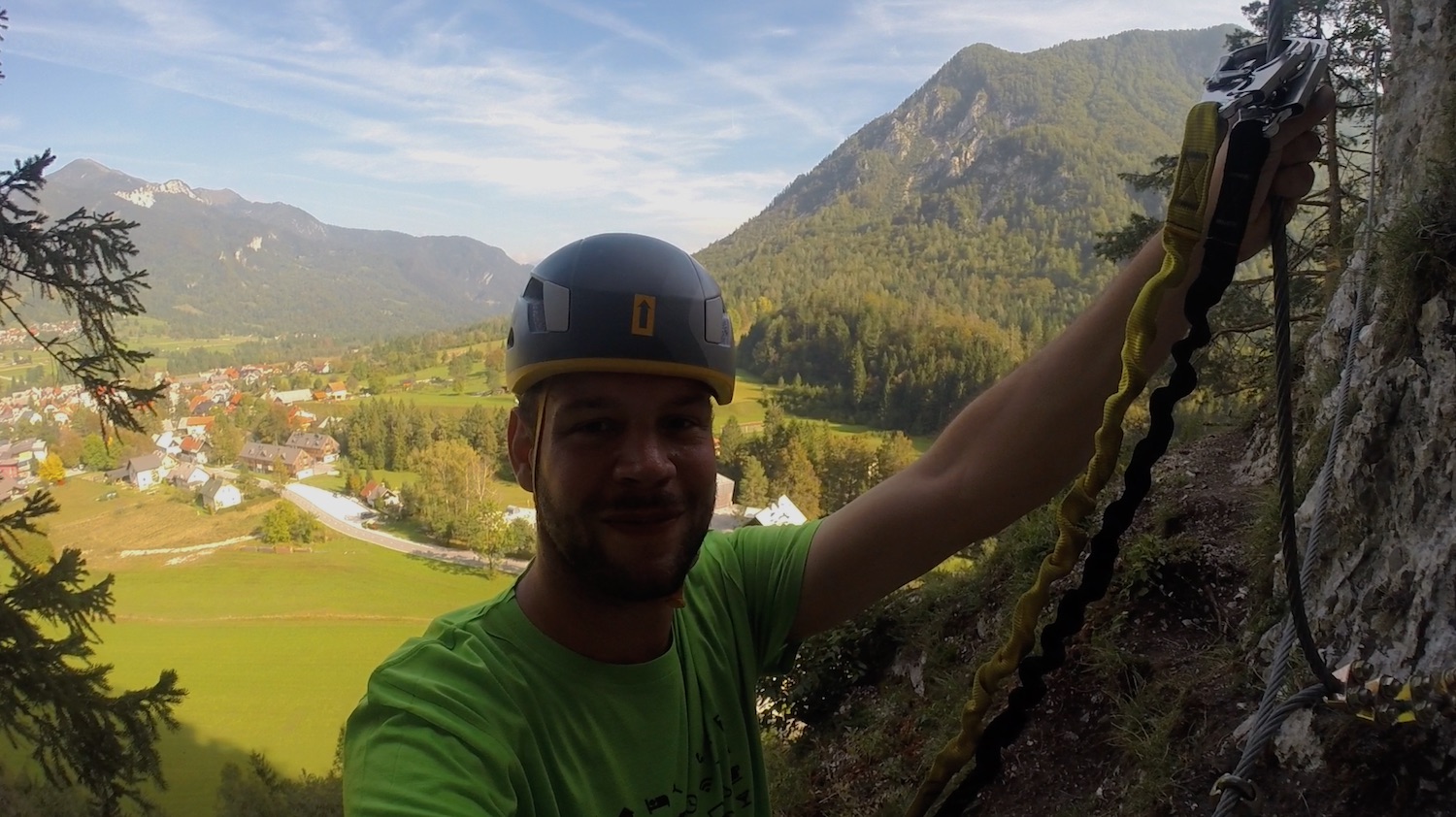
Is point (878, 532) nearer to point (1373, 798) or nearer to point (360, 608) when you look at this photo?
point (1373, 798)

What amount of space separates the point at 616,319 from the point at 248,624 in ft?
207

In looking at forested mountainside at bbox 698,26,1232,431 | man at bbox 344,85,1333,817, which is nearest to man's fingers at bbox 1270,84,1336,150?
man at bbox 344,85,1333,817

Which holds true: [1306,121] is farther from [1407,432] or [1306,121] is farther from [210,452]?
[210,452]

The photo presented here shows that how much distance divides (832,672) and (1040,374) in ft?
26.1

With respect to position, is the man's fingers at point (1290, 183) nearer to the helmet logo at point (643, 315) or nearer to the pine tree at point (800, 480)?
the helmet logo at point (643, 315)

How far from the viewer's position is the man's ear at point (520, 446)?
1796mm

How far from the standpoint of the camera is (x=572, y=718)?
1.51 m

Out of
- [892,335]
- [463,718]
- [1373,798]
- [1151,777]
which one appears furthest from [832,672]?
[892,335]

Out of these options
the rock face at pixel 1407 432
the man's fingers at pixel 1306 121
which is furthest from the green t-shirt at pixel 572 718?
the rock face at pixel 1407 432

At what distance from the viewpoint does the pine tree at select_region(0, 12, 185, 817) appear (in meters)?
7.31

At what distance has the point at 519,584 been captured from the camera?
5.64 ft

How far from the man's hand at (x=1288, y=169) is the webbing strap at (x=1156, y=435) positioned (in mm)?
61

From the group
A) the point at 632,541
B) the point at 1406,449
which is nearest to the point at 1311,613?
the point at 1406,449

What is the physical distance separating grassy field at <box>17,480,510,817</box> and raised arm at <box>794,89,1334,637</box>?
114ft
